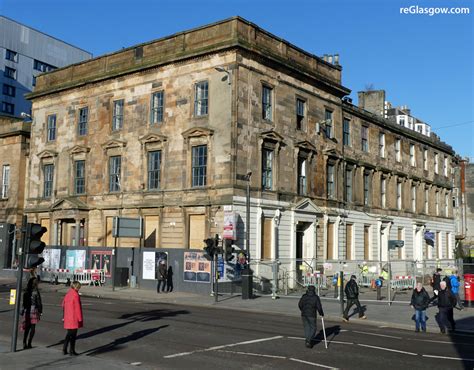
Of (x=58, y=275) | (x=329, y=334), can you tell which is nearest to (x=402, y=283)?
(x=329, y=334)

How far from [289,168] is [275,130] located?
2.58 meters

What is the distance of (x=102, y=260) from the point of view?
1320 inches

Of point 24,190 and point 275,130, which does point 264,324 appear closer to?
point 275,130

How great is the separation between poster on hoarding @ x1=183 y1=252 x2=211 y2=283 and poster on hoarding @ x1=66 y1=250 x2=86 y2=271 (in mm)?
8160

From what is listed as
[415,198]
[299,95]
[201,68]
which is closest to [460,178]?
[415,198]

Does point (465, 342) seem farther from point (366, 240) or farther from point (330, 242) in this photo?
point (366, 240)

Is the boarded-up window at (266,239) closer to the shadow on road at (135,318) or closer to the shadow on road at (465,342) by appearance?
the shadow on road at (135,318)

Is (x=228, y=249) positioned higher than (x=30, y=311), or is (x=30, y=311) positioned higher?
(x=228, y=249)

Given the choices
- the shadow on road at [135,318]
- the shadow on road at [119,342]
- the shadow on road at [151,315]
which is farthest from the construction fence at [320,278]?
the shadow on road at [119,342]

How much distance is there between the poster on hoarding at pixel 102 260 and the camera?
3322 centimetres

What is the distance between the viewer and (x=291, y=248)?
33250mm

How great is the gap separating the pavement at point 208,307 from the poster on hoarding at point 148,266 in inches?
39.1

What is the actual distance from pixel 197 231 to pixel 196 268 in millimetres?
2837

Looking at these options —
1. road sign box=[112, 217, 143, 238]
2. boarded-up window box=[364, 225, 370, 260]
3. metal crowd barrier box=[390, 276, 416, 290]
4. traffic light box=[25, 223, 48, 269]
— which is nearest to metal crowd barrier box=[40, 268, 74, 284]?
road sign box=[112, 217, 143, 238]
